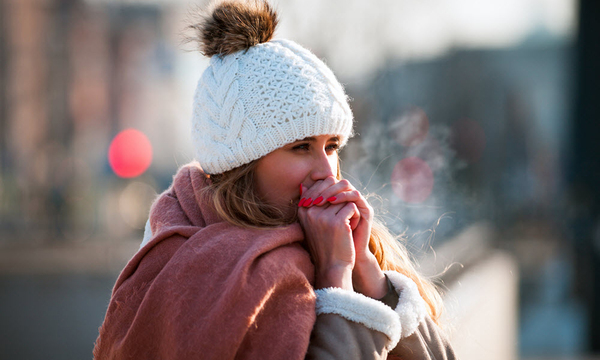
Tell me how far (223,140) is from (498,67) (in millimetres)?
13461

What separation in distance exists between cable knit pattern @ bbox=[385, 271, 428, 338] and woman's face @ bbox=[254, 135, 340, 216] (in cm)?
46

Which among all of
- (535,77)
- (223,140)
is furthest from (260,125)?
(535,77)

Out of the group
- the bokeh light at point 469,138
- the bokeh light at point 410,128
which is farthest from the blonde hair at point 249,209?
the bokeh light at point 469,138

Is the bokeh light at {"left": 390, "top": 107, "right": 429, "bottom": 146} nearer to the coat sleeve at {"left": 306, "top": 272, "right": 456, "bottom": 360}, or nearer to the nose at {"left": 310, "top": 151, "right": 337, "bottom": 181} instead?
the nose at {"left": 310, "top": 151, "right": 337, "bottom": 181}

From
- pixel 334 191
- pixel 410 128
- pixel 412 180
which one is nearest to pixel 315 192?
pixel 334 191

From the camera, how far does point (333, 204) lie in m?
1.85

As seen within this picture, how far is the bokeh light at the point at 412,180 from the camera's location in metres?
4.68

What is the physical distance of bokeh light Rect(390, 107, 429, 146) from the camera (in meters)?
5.27

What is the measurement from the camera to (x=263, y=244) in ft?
5.47

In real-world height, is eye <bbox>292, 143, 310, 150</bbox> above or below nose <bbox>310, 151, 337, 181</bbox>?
above

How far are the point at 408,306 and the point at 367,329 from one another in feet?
0.70

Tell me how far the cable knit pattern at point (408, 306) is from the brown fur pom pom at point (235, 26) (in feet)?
3.38

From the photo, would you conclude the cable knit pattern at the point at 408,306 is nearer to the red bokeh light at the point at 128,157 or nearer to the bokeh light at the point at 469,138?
the bokeh light at the point at 469,138

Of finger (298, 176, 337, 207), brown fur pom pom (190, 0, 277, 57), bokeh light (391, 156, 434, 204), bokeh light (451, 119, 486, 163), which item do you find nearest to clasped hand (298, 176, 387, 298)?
finger (298, 176, 337, 207)
